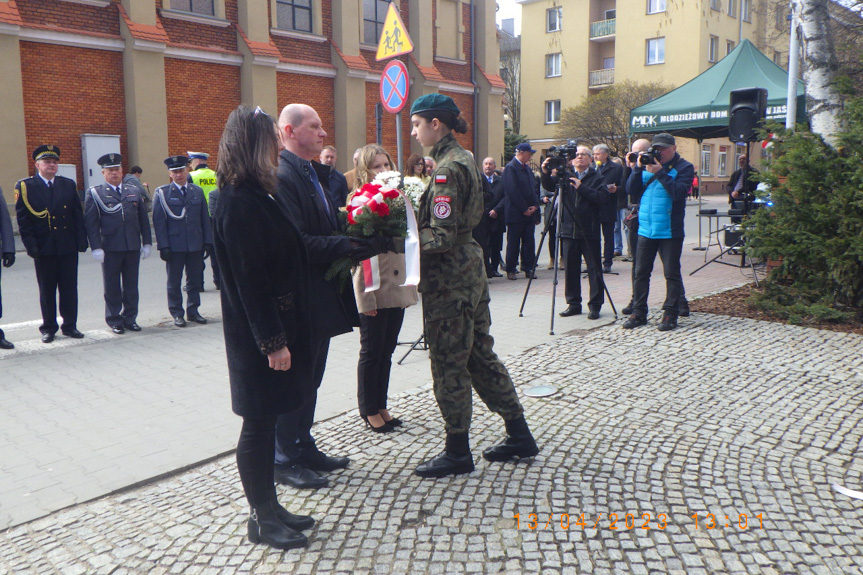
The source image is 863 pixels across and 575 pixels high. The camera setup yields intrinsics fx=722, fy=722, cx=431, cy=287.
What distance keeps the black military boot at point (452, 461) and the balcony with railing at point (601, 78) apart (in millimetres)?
45457

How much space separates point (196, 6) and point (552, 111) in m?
32.2

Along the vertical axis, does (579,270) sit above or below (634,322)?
above

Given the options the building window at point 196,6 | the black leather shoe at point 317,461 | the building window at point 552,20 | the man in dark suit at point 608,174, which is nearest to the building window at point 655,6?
the building window at point 552,20

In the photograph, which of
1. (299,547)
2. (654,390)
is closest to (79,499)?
(299,547)

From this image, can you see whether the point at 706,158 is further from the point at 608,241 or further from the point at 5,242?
the point at 5,242

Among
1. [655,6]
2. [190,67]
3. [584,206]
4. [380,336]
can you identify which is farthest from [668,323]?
[655,6]

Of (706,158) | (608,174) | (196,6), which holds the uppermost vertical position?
(196,6)

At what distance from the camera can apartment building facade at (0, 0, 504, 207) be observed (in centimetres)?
1711

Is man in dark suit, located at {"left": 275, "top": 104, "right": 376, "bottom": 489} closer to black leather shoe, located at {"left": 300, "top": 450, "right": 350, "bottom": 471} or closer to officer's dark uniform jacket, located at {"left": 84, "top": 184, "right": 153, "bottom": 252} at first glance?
black leather shoe, located at {"left": 300, "top": 450, "right": 350, "bottom": 471}

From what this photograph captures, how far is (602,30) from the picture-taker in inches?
1809

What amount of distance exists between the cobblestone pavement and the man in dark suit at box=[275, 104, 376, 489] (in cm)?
17

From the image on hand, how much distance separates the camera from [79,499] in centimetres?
383

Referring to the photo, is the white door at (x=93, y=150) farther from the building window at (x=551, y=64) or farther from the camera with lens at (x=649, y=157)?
the building window at (x=551, y=64)
